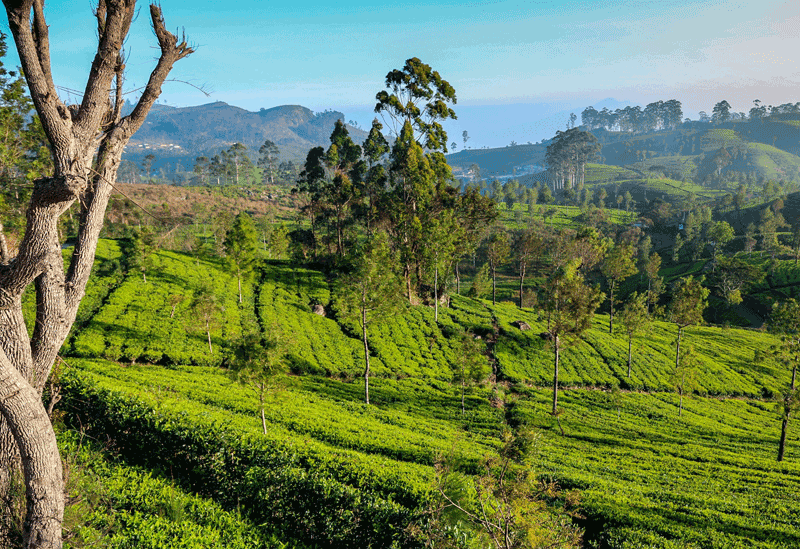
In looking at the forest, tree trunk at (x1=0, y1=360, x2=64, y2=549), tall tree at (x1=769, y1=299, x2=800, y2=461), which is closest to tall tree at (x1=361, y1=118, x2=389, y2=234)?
the forest

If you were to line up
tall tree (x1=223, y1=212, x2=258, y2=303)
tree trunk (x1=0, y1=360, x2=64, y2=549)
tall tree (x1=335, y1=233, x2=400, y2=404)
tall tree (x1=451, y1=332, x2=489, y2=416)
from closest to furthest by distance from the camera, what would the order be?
tree trunk (x1=0, y1=360, x2=64, y2=549), tall tree (x1=335, y1=233, x2=400, y2=404), tall tree (x1=451, y1=332, x2=489, y2=416), tall tree (x1=223, y1=212, x2=258, y2=303)

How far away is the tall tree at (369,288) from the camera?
104 ft

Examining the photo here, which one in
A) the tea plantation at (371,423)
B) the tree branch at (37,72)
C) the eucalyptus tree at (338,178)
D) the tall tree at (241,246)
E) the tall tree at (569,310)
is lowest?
the tea plantation at (371,423)

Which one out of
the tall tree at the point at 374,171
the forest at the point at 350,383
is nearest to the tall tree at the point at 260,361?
the forest at the point at 350,383

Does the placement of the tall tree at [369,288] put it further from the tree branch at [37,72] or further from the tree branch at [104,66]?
the tree branch at [37,72]

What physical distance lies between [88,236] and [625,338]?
6221 centimetres

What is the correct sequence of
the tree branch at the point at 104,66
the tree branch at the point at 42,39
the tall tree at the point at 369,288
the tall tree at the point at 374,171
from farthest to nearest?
the tall tree at the point at 374,171
the tall tree at the point at 369,288
the tree branch at the point at 104,66
the tree branch at the point at 42,39

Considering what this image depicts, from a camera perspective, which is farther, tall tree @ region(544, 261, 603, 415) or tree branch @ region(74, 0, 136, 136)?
tall tree @ region(544, 261, 603, 415)

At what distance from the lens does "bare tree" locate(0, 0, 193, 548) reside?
616 centimetres

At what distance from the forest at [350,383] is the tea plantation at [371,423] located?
0.45 ft

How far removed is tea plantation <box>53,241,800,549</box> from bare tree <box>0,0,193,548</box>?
194 cm

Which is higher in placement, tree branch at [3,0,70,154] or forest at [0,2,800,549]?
tree branch at [3,0,70,154]

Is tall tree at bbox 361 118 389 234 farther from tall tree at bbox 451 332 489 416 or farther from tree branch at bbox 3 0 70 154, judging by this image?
tree branch at bbox 3 0 70 154

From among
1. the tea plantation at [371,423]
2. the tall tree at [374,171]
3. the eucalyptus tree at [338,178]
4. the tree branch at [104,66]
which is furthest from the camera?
the eucalyptus tree at [338,178]
